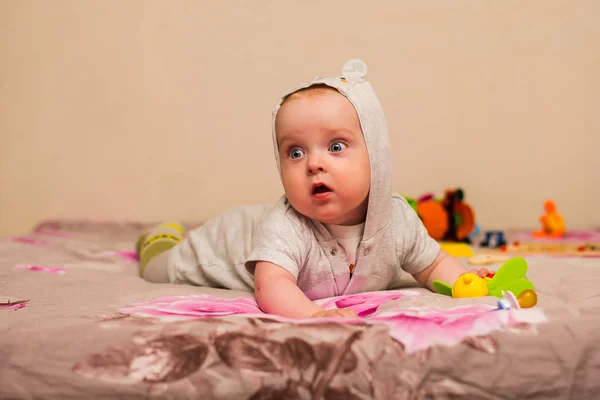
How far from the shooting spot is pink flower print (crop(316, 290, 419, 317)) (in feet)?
3.21

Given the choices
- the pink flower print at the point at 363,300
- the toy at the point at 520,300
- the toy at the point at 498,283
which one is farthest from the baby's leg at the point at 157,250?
the toy at the point at 520,300

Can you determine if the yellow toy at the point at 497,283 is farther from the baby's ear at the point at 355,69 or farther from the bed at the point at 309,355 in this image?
the baby's ear at the point at 355,69

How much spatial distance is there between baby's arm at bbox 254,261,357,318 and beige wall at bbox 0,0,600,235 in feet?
4.45

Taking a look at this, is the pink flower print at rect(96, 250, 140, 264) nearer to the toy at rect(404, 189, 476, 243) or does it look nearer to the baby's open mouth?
the baby's open mouth

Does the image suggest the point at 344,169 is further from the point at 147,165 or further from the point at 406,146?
the point at 147,165

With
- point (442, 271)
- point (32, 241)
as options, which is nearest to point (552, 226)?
point (442, 271)

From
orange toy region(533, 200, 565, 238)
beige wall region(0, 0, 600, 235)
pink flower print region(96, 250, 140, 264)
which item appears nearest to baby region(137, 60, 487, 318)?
pink flower print region(96, 250, 140, 264)

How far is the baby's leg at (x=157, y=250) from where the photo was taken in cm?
130

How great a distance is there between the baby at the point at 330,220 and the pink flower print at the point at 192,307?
0.04 m

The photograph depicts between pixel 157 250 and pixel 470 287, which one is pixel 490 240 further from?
pixel 157 250

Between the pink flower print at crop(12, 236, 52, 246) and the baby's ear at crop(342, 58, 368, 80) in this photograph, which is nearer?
the baby's ear at crop(342, 58, 368, 80)

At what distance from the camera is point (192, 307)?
3.10ft

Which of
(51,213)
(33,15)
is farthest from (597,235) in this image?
(33,15)

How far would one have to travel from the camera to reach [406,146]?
91.1 inches
